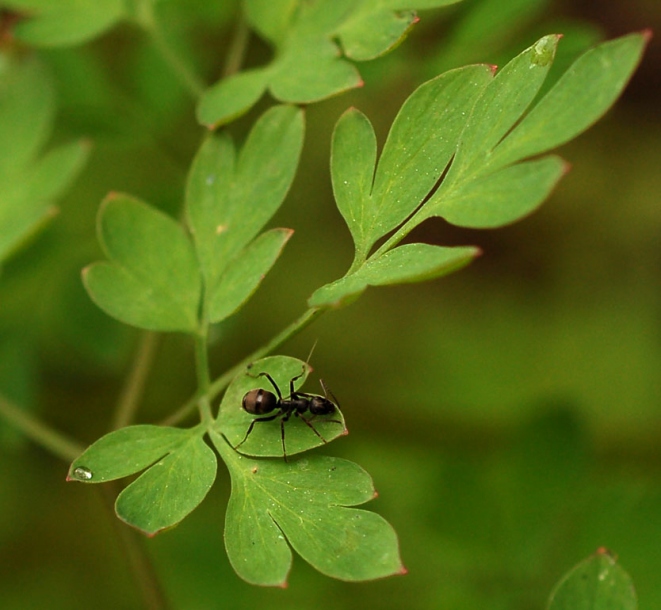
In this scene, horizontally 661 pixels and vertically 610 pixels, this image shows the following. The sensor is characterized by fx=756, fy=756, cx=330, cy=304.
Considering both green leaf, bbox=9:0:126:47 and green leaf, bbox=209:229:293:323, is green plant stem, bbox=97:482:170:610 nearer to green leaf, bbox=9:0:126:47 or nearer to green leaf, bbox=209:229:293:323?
green leaf, bbox=209:229:293:323

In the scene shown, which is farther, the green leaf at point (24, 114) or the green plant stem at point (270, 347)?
the green leaf at point (24, 114)

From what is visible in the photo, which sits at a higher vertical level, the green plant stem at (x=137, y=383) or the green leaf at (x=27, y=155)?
the green leaf at (x=27, y=155)

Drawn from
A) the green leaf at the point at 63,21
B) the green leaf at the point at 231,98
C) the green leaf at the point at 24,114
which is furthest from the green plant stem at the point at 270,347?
the green leaf at the point at 63,21

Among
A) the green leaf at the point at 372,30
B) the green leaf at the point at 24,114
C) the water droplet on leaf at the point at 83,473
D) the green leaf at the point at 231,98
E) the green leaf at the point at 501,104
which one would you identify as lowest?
the water droplet on leaf at the point at 83,473

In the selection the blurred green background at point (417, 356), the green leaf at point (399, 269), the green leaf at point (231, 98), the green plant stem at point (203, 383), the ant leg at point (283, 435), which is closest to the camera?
the green leaf at point (399, 269)

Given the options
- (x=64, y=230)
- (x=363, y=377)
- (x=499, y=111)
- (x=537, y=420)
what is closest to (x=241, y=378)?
(x=499, y=111)

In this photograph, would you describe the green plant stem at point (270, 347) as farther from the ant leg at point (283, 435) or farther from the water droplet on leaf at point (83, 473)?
the water droplet on leaf at point (83, 473)

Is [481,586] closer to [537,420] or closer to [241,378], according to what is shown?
[537,420]
